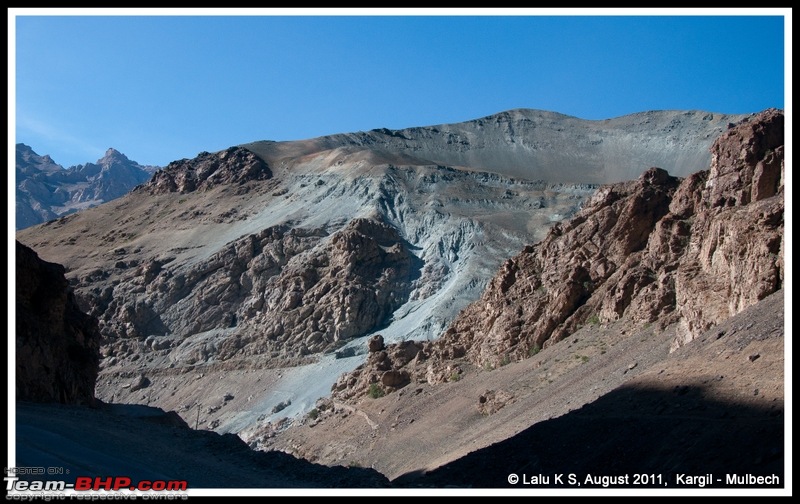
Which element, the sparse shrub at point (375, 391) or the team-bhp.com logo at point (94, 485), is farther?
the sparse shrub at point (375, 391)

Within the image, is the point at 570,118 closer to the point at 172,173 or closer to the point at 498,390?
the point at 172,173

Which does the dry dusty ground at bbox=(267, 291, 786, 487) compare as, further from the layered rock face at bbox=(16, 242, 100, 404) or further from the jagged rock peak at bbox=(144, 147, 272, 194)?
the jagged rock peak at bbox=(144, 147, 272, 194)

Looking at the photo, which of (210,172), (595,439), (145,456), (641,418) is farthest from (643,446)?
(210,172)

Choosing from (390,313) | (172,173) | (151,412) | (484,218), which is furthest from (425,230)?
(151,412)

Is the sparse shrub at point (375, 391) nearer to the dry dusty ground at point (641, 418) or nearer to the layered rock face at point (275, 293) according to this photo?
the dry dusty ground at point (641, 418)

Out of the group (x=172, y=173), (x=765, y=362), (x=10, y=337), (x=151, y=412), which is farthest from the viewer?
(x=172, y=173)

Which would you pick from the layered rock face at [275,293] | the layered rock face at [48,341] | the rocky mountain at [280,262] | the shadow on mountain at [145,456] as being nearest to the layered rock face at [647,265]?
the rocky mountain at [280,262]
